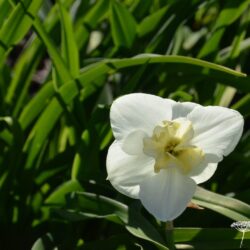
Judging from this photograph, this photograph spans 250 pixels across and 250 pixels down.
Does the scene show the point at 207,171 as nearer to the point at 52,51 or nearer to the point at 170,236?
the point at 170,236

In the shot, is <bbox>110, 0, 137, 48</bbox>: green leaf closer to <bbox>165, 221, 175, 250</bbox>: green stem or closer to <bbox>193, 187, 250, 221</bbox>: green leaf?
<bbox>193, 187, 250, 221</bbox>: green leaf

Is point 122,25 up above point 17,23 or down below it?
below

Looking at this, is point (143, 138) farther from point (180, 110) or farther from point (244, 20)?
point (244, 20)

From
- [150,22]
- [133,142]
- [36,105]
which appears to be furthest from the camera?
[150,22]

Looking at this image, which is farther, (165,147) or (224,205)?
(224,205)

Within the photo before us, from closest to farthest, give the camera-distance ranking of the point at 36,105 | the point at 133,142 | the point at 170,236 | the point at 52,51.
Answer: the point at 133,142 < the point at 170,236 < the point at 52,51 < the point at 36,105

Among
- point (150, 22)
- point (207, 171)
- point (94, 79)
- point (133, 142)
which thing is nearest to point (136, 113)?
point (133, 142)

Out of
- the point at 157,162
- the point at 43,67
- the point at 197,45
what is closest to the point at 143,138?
the point at 157,162

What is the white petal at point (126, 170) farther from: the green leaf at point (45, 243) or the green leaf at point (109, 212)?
the green leaf at point (45, 243)
